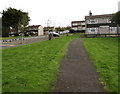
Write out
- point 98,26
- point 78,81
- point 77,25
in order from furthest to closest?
point 77,25 → point 98,26 → point 78,81

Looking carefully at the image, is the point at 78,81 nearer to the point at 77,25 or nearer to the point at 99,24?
the point at 99,24

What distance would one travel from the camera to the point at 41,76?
21.3 feet

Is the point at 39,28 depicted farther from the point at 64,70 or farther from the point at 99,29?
the point at 64,70

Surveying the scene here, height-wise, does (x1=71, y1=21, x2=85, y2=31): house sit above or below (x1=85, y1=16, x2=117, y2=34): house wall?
above

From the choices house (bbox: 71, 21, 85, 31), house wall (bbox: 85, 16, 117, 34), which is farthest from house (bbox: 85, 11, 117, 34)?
house (bbox: 71, 21, 85, 31)

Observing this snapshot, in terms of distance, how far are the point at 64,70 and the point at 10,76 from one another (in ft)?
8.46

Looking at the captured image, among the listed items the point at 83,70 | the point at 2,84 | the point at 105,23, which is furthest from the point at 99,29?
the point at 2,84

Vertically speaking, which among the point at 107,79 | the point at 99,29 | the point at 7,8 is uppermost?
the point at 7,8

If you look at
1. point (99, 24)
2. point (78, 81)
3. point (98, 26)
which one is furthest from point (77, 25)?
point (78, 81)

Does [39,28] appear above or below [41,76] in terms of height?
above

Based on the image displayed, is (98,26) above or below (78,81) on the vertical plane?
above

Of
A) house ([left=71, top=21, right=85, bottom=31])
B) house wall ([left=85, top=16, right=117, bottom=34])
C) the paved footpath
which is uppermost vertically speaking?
house ([left=71, top=21, right=85, bottom=31])

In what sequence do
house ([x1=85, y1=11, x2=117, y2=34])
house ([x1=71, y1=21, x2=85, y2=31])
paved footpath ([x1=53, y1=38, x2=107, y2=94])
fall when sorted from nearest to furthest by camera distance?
1. paved footpath ([x1=53, y1=38, x2=107, y2=94])
2. house ([x1=85, y1=11, x2=117, y2=34])
3. house ([x1=71, y1=21, x2=85, y2=31])

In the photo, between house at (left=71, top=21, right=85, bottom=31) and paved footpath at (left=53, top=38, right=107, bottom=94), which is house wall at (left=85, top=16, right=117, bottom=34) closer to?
paved footpath at (left=53, top=38, right=107, bottom=94)
